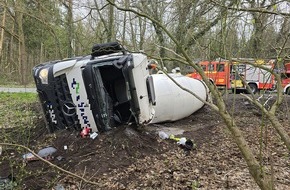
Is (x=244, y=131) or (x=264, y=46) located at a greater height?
(x=264, y=46)

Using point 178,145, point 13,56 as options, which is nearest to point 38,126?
point 178,145

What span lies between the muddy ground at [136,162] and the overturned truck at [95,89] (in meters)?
0.26

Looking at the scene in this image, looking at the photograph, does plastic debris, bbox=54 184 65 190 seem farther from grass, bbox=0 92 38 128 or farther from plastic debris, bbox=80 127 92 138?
grass, bbox=0 92 38 128

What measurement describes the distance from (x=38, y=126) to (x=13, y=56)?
26.8 m

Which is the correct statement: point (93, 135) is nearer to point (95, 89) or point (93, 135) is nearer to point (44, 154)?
point (95, 89)

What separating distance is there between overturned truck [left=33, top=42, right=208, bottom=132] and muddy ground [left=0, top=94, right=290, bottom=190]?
26cm

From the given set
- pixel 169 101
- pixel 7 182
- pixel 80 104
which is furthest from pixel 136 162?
pixel 169 101

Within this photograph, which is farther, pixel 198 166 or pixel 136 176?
pixel 198 166

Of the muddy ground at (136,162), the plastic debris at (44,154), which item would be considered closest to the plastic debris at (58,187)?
the muddy ground at (136,162)

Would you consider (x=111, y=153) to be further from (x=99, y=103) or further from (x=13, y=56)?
(x=13, y=56)

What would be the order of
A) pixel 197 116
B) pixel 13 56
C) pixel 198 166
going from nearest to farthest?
pixel 198 166, pixel 197 116, pixel 13 56

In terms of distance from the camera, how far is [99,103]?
5734mm

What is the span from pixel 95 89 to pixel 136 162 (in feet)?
4.68

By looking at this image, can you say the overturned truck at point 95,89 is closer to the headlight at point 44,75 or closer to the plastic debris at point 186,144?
the headlight at point 44,75
